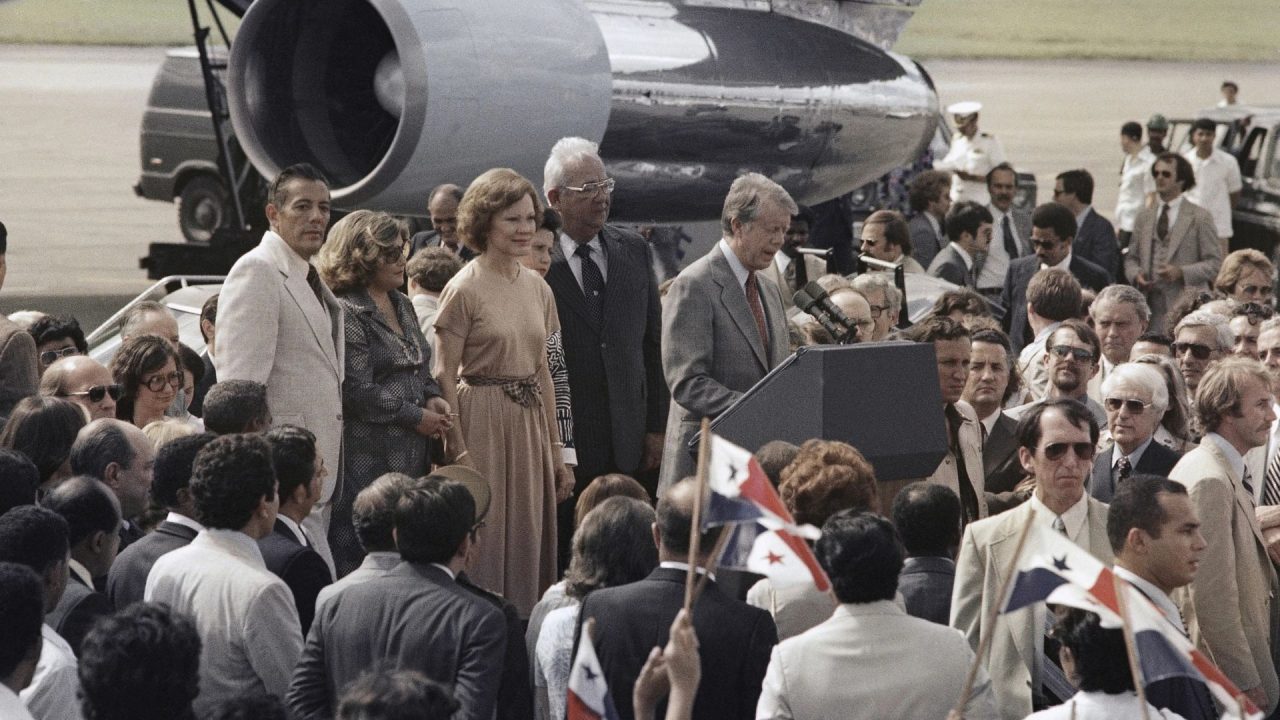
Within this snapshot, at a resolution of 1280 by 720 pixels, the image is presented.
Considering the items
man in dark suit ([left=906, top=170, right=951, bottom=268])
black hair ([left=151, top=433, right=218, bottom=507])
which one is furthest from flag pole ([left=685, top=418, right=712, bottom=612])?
man in dark suit ([left=906, top=170, right=951, bottom=268])

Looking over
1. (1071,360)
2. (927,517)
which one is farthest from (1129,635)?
(1071,360)

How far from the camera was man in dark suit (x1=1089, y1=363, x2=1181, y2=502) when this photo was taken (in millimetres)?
5141

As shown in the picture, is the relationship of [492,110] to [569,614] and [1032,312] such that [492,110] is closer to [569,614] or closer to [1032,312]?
[1032,312]

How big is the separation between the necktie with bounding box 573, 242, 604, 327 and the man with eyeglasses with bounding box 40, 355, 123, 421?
1550 mm

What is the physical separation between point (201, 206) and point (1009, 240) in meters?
8.22

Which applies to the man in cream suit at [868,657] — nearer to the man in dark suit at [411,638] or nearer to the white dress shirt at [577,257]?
the man in dark suit at [411,638]

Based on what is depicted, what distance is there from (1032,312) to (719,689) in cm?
386

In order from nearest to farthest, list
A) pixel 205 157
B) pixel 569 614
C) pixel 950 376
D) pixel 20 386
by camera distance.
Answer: pixel 569 614, pixel 20 386, pixel 950 376, pixel 205 157

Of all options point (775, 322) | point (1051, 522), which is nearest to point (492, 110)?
point (775, 322)

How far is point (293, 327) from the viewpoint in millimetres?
4742

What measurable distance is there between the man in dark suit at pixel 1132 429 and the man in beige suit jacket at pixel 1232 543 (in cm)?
28

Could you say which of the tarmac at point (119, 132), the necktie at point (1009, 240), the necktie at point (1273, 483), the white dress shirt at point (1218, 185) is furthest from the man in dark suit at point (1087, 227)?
the tarmac at point (119, 132)

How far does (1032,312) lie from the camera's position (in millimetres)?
6832

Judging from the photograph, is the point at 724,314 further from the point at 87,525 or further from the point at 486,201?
the point at 87,525
